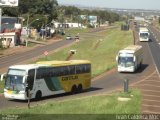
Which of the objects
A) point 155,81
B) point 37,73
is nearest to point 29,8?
point 155,81

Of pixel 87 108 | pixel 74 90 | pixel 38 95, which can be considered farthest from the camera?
pixel 74 90

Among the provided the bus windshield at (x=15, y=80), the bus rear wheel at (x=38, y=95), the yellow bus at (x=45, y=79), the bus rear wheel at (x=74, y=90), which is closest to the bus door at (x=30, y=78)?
the yellow bus at (x=45, y=79)

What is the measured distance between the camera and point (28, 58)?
96.6m

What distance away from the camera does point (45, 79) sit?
40906 millimetres

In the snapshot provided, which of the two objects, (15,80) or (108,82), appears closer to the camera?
(15,80)

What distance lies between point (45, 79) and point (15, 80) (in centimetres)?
317

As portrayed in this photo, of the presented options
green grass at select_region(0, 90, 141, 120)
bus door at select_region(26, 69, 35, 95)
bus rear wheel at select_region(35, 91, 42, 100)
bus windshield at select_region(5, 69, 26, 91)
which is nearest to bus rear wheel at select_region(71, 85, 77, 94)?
bus rear wheel at select_region(35, 91, 42, 100)

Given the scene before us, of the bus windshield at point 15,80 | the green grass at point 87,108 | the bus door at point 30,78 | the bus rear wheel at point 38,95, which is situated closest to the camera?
the green grass at point 87,108

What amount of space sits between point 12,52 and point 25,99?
69946mm

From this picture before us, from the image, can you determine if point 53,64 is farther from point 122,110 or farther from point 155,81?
point 155,81

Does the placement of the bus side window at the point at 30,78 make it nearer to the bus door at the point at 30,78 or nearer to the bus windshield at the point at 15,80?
the bus door at the point at 30,78

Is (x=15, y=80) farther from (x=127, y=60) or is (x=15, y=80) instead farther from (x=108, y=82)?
(x=127, y=60)

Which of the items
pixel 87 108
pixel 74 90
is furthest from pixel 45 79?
pixel 87 108

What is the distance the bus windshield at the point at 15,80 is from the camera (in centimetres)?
3850
